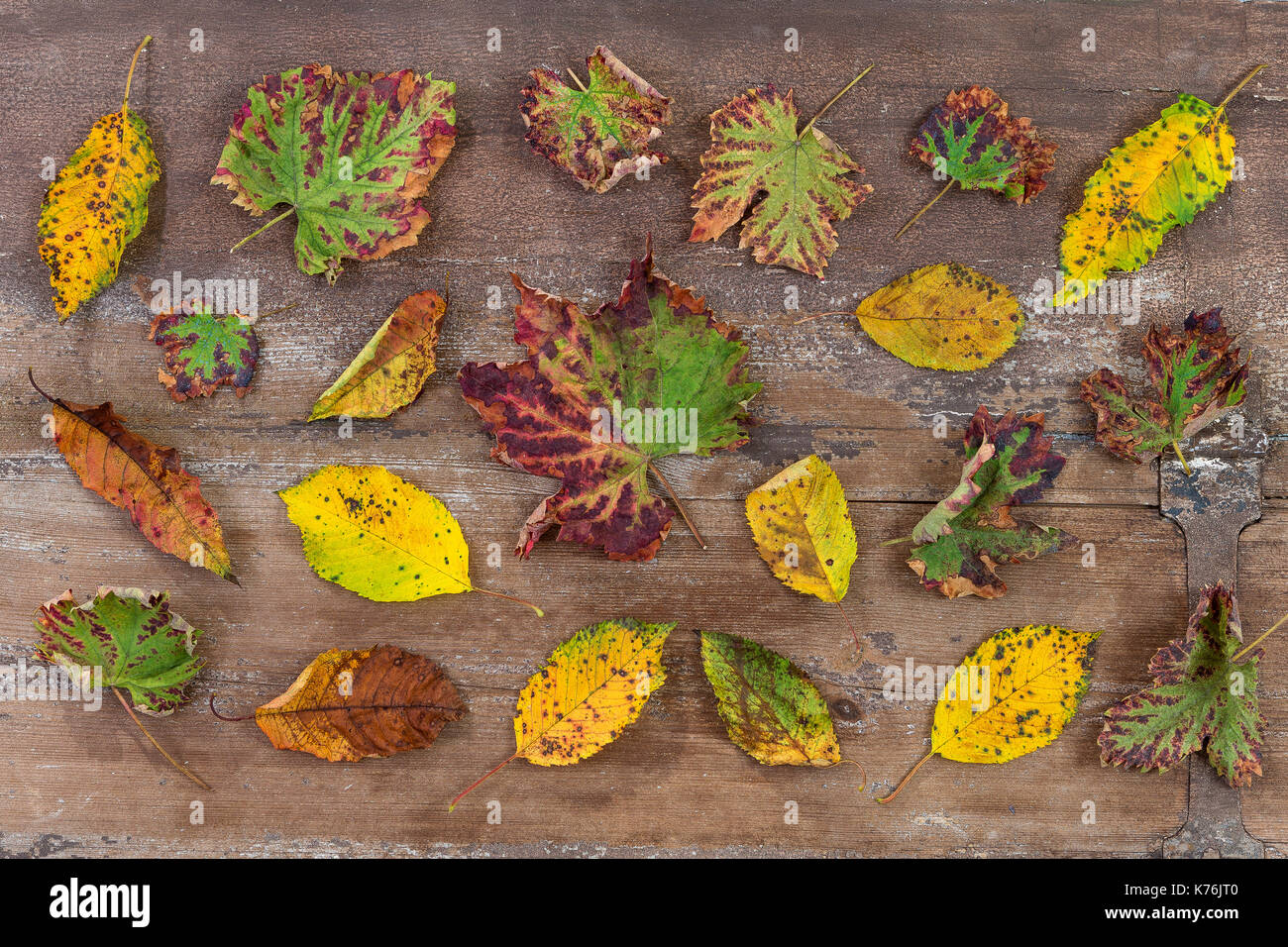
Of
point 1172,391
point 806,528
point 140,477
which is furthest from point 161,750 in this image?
point 1172,391

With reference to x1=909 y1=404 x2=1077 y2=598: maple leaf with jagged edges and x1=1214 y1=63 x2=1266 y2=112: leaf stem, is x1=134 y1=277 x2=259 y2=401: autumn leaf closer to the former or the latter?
x1=909 y1=404 x2=1077 y2=598: maple leaf with jagged edges

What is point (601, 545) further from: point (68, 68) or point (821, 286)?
point (68, 68)

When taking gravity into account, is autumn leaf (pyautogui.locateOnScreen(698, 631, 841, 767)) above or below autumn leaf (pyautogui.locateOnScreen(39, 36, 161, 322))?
below

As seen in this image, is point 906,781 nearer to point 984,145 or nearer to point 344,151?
point 984,145

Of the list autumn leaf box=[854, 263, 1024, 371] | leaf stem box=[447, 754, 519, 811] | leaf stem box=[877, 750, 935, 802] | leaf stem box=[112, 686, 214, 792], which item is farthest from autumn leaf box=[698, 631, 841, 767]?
leaf stem box=[112, 686, 214, 792]

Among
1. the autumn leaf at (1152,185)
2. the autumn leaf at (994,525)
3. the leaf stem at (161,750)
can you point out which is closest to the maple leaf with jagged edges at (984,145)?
the autumn leaf at (1152,185)

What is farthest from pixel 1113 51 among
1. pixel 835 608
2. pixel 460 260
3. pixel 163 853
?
pixel 163 853
